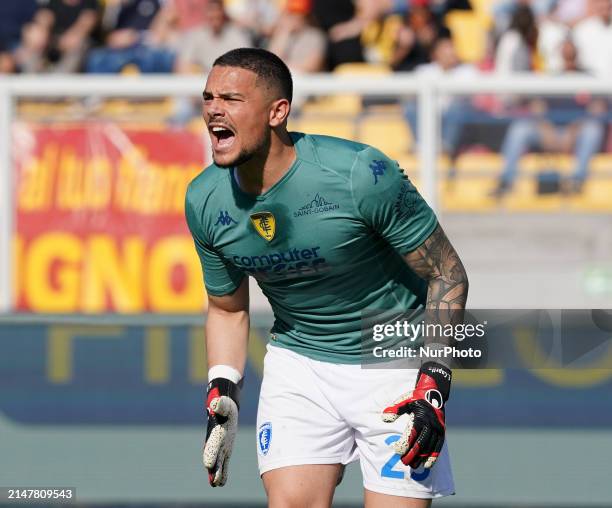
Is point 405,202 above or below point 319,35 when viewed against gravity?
below

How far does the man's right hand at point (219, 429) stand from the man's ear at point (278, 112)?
3.35 ft

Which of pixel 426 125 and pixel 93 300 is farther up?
pixel 426 125

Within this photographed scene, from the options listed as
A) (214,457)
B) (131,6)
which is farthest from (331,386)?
(131,6)

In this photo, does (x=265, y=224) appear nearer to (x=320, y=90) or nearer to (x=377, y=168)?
(x=377, y=168)

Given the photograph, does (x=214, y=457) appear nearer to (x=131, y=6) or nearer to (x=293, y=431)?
(x=293, y=431)

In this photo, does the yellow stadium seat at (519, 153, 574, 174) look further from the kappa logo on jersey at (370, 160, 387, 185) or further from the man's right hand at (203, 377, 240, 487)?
the man's right hand at (203, 377, 240, 487)

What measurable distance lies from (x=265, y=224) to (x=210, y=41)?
214 inches

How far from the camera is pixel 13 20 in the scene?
11.4 meters

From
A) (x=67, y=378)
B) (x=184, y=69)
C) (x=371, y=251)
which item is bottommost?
(x=67, y=378)

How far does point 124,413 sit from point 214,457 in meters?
2.96

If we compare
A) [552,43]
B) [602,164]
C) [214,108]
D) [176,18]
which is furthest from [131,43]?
[214,108]

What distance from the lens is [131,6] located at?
11359 millimetres

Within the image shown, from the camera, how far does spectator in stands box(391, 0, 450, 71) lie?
1016 centimetres

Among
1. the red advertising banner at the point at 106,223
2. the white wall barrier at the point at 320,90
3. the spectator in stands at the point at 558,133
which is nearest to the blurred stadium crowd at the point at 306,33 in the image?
the white wall barrier at the point at 320,90
